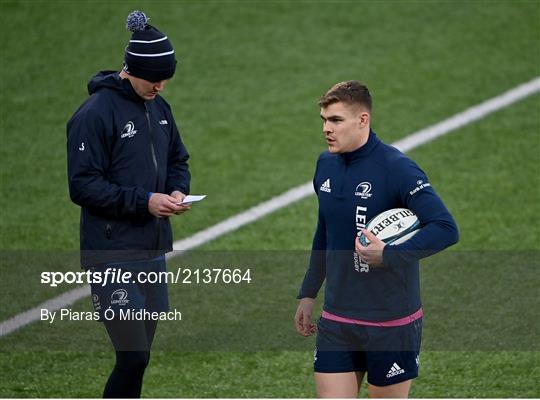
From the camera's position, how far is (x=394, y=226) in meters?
5.53

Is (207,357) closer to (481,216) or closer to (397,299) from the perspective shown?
(397,299)

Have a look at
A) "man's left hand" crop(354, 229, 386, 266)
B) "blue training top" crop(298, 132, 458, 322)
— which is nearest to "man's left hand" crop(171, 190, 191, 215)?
"blue training top" crop(298, 132, 458, 322)

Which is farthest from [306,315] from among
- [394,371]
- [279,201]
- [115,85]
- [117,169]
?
[279,201]

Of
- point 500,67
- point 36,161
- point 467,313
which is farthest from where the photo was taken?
point 500,67

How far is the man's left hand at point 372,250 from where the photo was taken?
545 cm

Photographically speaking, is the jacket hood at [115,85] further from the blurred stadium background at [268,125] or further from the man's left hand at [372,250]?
the blurred stadium background at [268,125]

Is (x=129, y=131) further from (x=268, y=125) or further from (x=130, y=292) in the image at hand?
(x=268, y=125)

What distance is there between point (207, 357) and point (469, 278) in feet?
7.96

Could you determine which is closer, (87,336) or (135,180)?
(135,180)

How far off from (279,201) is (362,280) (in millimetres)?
5078

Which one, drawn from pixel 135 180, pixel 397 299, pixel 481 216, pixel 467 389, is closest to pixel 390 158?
pixel 397 299

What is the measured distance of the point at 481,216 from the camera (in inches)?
407

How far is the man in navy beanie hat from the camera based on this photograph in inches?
241

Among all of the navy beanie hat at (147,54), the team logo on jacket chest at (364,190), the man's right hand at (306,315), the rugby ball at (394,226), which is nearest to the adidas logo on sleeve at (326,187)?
the team logo on jacket chest at (364,190)
